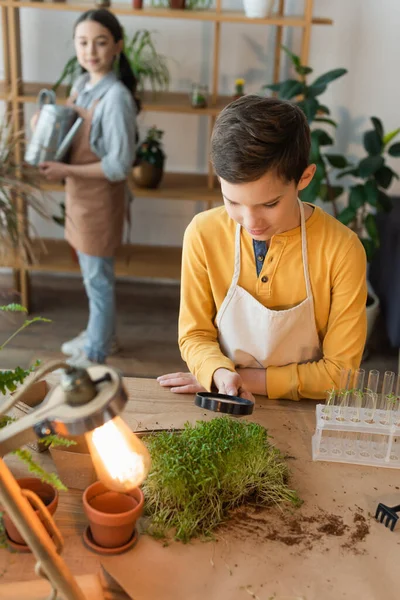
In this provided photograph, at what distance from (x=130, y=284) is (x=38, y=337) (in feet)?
3.06

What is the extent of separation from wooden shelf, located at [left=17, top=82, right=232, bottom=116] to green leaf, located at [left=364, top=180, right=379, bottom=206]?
0.86 metres

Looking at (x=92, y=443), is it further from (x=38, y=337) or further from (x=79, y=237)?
(x=38, y=337)

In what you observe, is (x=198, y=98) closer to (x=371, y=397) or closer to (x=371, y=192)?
(x=371, y=192)

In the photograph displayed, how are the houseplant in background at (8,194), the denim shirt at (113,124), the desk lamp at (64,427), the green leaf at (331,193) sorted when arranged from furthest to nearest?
the green leaf at (331,193), the denim shirt at (113,124), the houseplant in background at (8,194), the desk lamp at (64,427)

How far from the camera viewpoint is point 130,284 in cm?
433

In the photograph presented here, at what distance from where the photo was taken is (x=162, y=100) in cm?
362

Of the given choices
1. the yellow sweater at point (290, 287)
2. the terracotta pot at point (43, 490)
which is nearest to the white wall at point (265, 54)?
the yellow sweater at point (290, 287)

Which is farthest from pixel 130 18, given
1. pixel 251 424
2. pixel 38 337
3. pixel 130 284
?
pixel 251 424

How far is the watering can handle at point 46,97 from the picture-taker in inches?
116

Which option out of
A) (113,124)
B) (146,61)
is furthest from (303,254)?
(146,61)

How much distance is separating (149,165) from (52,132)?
2.49 ft

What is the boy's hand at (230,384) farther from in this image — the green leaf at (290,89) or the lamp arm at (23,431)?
the green leaf at (290,89)

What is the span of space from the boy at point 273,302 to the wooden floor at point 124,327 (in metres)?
1.57

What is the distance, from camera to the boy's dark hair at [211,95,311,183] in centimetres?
129
